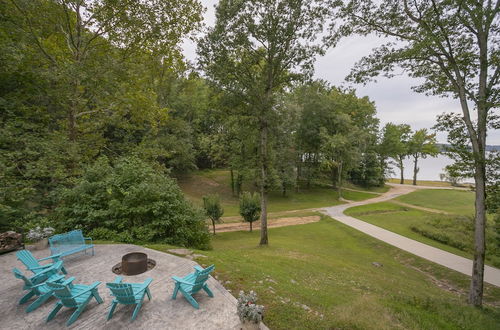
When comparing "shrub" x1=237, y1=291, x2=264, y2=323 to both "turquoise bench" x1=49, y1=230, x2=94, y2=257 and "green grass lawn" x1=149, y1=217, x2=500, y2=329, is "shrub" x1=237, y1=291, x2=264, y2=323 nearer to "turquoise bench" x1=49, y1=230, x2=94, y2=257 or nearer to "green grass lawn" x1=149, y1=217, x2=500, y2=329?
"green grass lawn" x1=149, y1=217, x2=500, y2=329

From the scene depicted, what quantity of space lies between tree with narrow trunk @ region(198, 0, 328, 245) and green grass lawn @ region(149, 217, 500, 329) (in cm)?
515

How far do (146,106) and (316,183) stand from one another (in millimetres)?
34024

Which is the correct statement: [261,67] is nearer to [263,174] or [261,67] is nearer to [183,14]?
[183,14]

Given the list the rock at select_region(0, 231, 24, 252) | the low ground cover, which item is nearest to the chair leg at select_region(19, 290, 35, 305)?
the rock at select_region(0, 231, 24, 252)

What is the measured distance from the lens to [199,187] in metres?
32.9

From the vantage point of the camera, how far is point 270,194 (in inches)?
1344

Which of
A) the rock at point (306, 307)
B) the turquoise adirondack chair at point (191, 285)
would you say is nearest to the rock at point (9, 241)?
the turquoise adirondack chair at point (191, 285)

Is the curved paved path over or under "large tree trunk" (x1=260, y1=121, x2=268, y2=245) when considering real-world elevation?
under

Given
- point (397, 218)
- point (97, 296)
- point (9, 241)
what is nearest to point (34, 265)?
point (97, 296)

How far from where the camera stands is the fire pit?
5.57 m

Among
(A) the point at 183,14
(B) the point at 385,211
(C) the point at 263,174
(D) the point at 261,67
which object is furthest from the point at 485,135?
(B) the point at 385,211

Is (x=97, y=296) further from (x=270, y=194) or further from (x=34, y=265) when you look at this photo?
(x=270, y=194)

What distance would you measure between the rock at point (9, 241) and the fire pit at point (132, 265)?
14.0ft

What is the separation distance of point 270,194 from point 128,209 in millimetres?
27175
